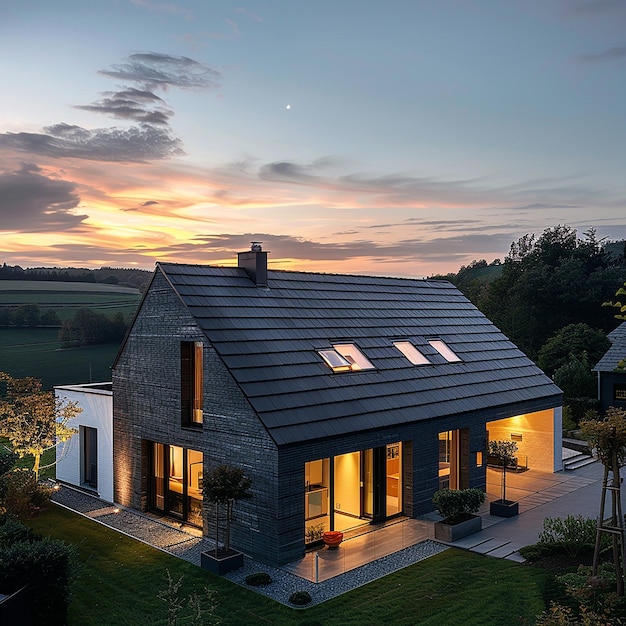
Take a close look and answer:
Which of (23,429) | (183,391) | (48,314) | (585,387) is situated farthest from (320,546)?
(48,314)

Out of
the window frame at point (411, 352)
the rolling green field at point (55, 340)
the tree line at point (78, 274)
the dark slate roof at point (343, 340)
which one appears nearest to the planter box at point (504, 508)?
the dark slate roof at point (343, 340)

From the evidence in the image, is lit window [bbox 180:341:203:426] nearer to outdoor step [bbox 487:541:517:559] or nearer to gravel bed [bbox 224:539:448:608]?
gravel bed [bbox 224:539:448:608]

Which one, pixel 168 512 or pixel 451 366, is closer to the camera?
pixel 168 512

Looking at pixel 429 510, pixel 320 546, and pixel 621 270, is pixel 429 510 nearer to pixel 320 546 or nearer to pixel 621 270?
pixel 320 546

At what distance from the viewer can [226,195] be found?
2517cm

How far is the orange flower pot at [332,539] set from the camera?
13844 mm

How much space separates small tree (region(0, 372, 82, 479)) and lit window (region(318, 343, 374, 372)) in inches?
343

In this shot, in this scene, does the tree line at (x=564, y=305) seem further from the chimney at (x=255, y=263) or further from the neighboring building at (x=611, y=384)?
the chimney at (x=255, y=263)

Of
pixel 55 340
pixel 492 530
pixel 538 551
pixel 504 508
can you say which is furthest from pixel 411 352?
pixel 55 340

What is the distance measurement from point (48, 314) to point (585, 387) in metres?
36.3

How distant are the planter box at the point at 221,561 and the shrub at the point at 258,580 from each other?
0.70 m

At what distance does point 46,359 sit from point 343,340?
103ft

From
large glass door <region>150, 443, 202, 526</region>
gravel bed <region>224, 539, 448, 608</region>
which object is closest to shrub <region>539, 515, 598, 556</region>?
gravel bed <region>224, 539, 448, 608</region>

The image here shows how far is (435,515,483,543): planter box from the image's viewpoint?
1423 cm
